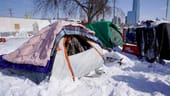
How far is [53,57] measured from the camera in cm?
454

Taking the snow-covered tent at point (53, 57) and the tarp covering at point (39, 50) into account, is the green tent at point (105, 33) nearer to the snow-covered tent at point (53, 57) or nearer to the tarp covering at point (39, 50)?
the snow-covered tent at point (53, 57)

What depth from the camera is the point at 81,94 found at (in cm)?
415

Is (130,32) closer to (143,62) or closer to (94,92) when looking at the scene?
(143,62)

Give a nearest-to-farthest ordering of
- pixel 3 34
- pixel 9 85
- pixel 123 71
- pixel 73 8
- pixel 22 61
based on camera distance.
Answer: pixel 9 85 < pixel 22 61 < pixel 123 71 < pixel 73 8 < pixel 3 34

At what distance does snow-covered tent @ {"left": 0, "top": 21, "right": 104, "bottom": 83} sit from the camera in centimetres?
451

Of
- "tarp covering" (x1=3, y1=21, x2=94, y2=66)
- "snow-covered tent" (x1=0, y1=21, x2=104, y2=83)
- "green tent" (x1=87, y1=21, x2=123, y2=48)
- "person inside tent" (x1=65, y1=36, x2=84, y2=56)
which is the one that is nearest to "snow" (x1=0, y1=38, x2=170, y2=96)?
"snow-covered tent" (x1=0, y1=21, x2=104, y2=83)

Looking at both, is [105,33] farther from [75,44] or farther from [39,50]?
[39,50]

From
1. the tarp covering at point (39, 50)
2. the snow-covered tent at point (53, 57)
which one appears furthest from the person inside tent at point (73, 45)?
the tarp covering at point (39, 50)

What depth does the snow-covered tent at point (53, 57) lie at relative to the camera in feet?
14.8

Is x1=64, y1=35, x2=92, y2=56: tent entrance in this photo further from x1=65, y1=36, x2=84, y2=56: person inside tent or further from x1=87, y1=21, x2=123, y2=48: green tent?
x1=87, y1=21, x2=123, y2=48: green tent

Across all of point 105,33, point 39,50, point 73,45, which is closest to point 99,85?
point 73,45

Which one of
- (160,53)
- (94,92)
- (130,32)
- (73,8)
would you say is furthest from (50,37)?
(73,8)

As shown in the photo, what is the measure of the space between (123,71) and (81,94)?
225 centimetres

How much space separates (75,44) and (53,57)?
1.42 m
